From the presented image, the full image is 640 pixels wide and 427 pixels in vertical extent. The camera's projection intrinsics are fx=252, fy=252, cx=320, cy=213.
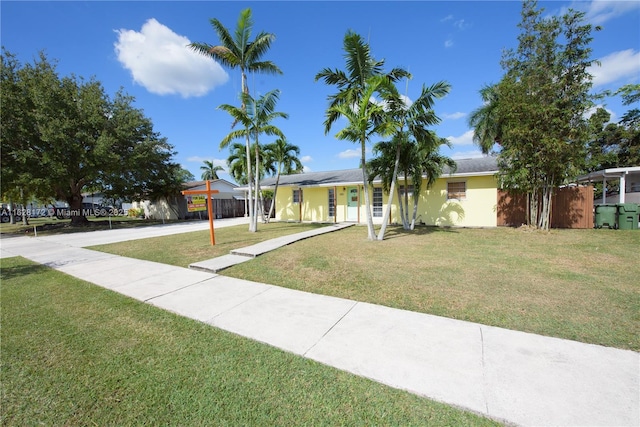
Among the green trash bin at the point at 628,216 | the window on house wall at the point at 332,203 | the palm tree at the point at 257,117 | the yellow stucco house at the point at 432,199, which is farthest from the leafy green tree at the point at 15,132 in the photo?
the green trash bin at the point at 628,216

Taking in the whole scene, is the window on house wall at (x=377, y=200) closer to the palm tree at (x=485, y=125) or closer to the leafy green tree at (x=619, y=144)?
the palm tree at (x=485, y=125)

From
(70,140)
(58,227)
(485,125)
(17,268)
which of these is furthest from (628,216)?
(58,227)

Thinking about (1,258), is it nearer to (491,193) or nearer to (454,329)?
(454,329)

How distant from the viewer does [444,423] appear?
182 centimetres

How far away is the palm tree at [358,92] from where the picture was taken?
7.90 metres

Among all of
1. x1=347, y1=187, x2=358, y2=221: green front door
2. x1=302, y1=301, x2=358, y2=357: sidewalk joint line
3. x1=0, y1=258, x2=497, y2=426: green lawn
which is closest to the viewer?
x1=0, y1=258, x2=497, y2=426: green lawn

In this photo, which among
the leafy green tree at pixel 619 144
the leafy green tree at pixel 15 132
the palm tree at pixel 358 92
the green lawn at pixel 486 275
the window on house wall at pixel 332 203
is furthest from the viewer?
the leafy green tree at pixel 619 144

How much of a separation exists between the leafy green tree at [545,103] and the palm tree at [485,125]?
6.17 m

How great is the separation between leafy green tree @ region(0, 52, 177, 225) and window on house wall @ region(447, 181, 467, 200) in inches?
774

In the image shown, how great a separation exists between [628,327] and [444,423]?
10.1ft

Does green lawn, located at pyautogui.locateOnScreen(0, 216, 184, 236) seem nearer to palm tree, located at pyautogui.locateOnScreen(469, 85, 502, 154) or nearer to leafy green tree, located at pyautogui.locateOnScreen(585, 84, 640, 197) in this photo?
palm tree, located at pyautogui.locateOnScreen(469, 85, 502, 154)

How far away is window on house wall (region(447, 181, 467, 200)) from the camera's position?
503 inches

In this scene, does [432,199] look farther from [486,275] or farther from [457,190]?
[486,275]

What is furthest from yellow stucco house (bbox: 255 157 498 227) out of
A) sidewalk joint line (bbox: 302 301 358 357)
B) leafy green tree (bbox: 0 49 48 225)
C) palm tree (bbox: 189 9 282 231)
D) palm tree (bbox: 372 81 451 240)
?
leafy green tree (bbox: 0 49 48 225)
